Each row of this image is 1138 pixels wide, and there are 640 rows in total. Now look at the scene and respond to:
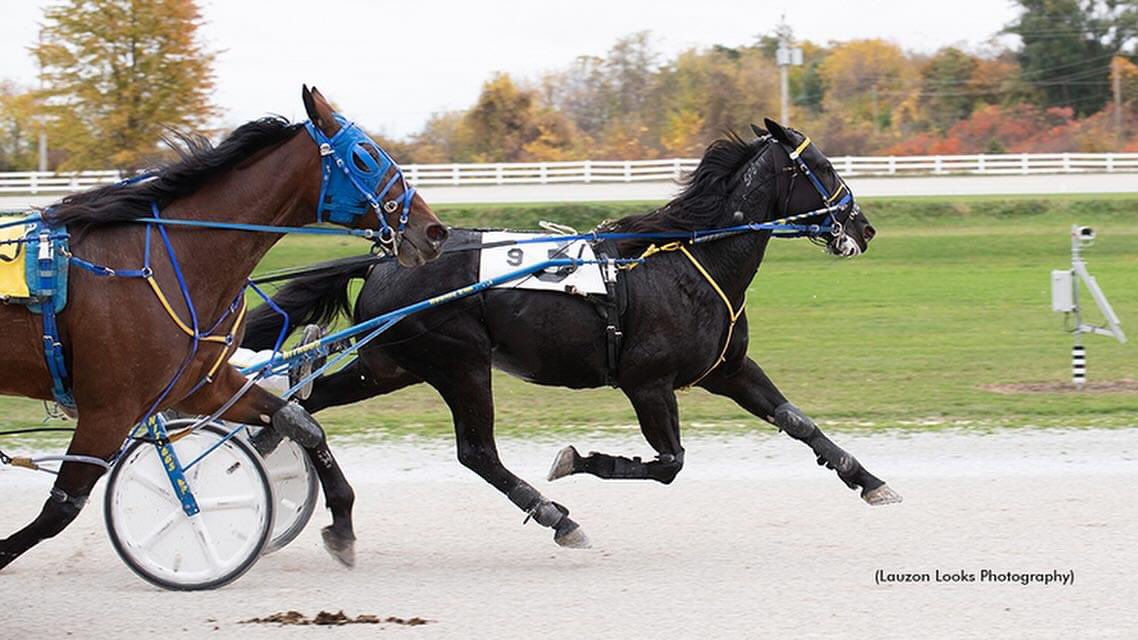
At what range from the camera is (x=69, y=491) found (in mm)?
4996

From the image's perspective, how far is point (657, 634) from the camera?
4.82 metres

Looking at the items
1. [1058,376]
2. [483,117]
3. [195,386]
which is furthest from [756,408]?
[483,117]

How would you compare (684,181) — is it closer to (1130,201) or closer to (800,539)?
(800,539)

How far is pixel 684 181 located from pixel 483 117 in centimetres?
3692

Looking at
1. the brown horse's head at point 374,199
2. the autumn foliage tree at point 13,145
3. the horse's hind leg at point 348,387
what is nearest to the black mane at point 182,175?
the brown horse's head at point 374,199

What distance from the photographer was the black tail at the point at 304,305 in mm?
6906

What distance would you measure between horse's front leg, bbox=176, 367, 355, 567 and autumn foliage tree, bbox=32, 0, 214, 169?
1569 centimetres

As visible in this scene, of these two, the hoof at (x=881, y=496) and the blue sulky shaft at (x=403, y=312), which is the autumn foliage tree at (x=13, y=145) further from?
the hoof at (x=881, y=496)

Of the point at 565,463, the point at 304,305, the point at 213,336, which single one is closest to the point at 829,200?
the point at 565,463

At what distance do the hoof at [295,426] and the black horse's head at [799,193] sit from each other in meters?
2.19

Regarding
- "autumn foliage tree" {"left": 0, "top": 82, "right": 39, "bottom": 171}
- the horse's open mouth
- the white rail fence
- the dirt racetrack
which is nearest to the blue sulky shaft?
the dirt racetrack

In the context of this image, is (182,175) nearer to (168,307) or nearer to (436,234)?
(168,307)

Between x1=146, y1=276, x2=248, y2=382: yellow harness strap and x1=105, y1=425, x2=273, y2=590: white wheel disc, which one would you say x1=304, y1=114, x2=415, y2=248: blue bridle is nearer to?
x1=146, y1=276, x2=248, y2=382: yellow harness strap

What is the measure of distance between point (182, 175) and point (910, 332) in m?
11.1
